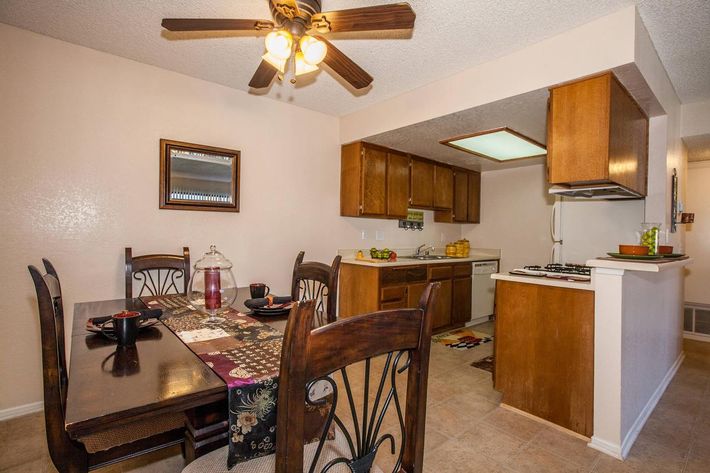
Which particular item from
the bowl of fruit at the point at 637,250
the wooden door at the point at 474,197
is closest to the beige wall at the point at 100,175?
the bowl of fruit at the point at 637,250

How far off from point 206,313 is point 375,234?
9.28 feet

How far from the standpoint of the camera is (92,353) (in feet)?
3.88

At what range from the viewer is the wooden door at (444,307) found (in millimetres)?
4161

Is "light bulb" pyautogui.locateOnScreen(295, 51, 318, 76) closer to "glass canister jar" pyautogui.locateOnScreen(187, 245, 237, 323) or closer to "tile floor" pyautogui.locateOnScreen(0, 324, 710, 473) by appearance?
"glass canister jar" pyautogui.locateOnScreen(187, 245, 237, 323)

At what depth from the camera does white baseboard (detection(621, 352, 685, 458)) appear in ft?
6.51

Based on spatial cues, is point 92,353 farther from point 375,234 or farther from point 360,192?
point 375,234

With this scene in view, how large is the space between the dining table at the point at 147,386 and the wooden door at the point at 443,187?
→ 11.7 feet

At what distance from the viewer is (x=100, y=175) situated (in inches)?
100

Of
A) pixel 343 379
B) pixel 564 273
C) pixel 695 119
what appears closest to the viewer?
pixel 343 379

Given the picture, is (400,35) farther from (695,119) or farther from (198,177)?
(695,119)

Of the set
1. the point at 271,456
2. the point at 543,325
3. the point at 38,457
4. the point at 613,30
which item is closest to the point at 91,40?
the point at 38,457

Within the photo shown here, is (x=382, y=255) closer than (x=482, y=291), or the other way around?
(x=382, y=255)

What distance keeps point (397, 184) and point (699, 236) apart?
395cm

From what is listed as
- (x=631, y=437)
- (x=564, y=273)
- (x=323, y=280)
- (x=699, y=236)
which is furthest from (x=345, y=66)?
(x=699, y=236)
